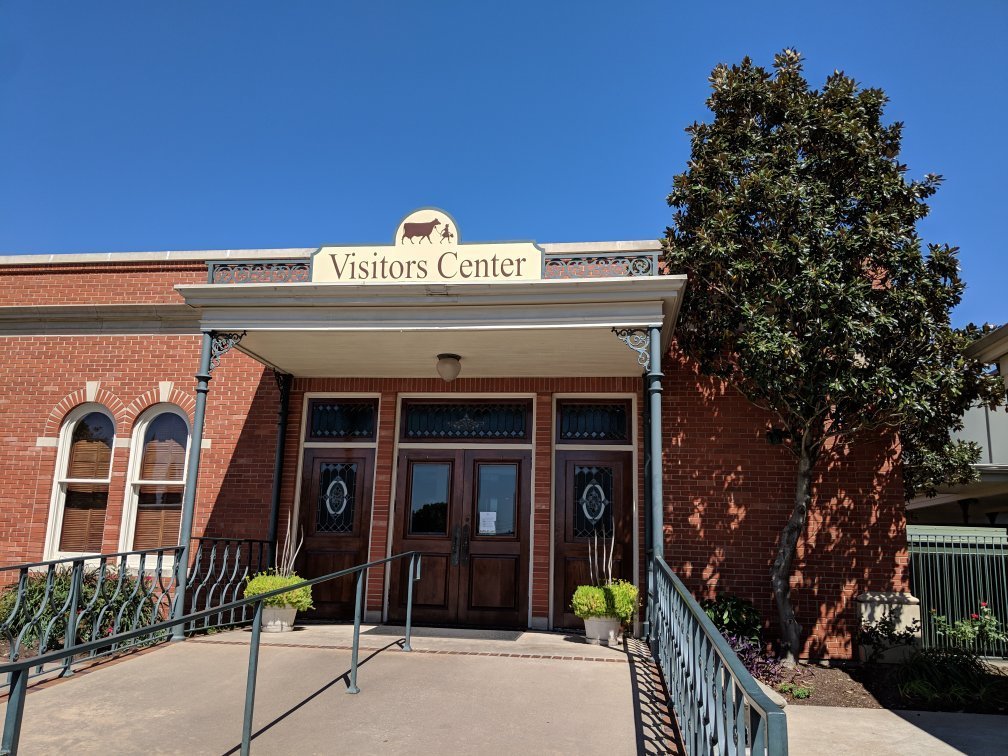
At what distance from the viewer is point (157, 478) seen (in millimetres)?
10008

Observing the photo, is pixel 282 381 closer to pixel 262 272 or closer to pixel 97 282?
pixel 262 272

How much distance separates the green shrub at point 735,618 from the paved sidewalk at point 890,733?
0.85 m

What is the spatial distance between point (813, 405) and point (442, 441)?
14.8 feet

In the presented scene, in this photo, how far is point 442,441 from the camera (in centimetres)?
978

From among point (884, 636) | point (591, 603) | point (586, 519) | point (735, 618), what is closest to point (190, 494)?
point (591, 603)

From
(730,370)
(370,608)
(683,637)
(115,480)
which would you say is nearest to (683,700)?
(683,637)

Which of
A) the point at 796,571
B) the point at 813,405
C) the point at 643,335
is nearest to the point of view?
the point at 643,335

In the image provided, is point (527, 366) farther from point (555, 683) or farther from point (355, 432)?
point (555, 683)

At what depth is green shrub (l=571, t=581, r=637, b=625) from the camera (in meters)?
7.53

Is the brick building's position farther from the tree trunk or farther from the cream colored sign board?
the tree trunk

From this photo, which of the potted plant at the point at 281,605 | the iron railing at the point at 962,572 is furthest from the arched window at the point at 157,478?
the iron railing at the point at 962,572

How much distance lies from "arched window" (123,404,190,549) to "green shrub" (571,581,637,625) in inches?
219

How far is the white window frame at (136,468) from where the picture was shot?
985 cm

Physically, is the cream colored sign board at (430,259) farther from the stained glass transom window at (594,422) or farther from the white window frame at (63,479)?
the white window frame at (63,479)
